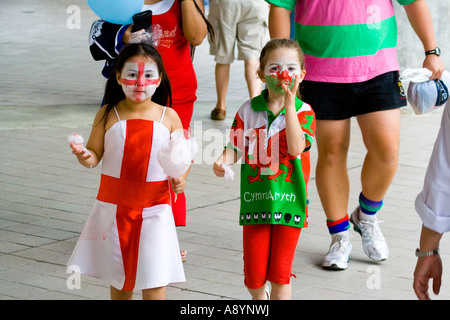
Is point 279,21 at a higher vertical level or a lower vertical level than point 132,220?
higher

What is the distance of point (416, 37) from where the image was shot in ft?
30.7

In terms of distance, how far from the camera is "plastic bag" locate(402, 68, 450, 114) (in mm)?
4348

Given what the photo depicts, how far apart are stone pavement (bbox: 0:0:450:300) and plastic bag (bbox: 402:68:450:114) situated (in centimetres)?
98

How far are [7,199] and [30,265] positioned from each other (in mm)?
1393

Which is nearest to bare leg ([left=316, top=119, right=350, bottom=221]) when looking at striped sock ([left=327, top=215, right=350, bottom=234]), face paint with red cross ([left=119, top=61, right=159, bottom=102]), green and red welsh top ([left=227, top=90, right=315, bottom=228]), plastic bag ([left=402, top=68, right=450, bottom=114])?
striped sock ([left=327, top=215, right=350, bottom=234])

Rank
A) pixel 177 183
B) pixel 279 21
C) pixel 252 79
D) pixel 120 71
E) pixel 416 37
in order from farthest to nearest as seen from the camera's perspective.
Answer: pixel 416 37 → pixel 252 79 → pixel 279 21 → pixel 120 71 → pixel 177 183

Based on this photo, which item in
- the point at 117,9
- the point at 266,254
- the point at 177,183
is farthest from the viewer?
the point at 117,9

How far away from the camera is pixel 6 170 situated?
6871 millimetres

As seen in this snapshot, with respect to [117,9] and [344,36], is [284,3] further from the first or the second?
[117,9]

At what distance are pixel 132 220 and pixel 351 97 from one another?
5.49 ft

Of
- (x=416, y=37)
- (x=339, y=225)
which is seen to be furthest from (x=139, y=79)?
(x=416, y=37)

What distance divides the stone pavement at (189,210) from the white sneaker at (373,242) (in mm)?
63

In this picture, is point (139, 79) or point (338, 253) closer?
point (139, 79)

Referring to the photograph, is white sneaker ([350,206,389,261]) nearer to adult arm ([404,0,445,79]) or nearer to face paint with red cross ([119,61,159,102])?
adult arm ([404,0,445,79])
